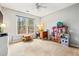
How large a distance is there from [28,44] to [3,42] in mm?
521

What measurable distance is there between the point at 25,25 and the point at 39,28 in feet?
1.00

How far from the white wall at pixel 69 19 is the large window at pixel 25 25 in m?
0.30

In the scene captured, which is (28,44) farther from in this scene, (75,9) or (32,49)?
(75,9)

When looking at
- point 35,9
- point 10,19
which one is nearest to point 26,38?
point 10,19

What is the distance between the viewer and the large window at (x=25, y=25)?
2139 millimetres

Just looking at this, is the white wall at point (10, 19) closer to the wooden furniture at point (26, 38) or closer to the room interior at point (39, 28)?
the room interior at point (39, 28)

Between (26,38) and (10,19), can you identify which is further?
(26,38)

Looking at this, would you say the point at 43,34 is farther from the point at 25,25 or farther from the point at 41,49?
the point at 25,25

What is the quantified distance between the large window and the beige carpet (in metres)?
0.25

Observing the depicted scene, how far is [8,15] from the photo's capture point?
198 cm

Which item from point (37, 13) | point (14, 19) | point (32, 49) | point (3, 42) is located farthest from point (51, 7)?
point (3, 42)

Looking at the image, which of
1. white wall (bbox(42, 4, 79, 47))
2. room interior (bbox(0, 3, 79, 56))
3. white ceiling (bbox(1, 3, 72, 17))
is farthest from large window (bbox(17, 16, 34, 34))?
white wall (bbox(42, 4, 79, 47))

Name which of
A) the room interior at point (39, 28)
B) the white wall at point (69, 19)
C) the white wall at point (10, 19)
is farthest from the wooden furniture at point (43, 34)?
the white wall at point (10, 19)

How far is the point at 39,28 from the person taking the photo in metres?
2.18
